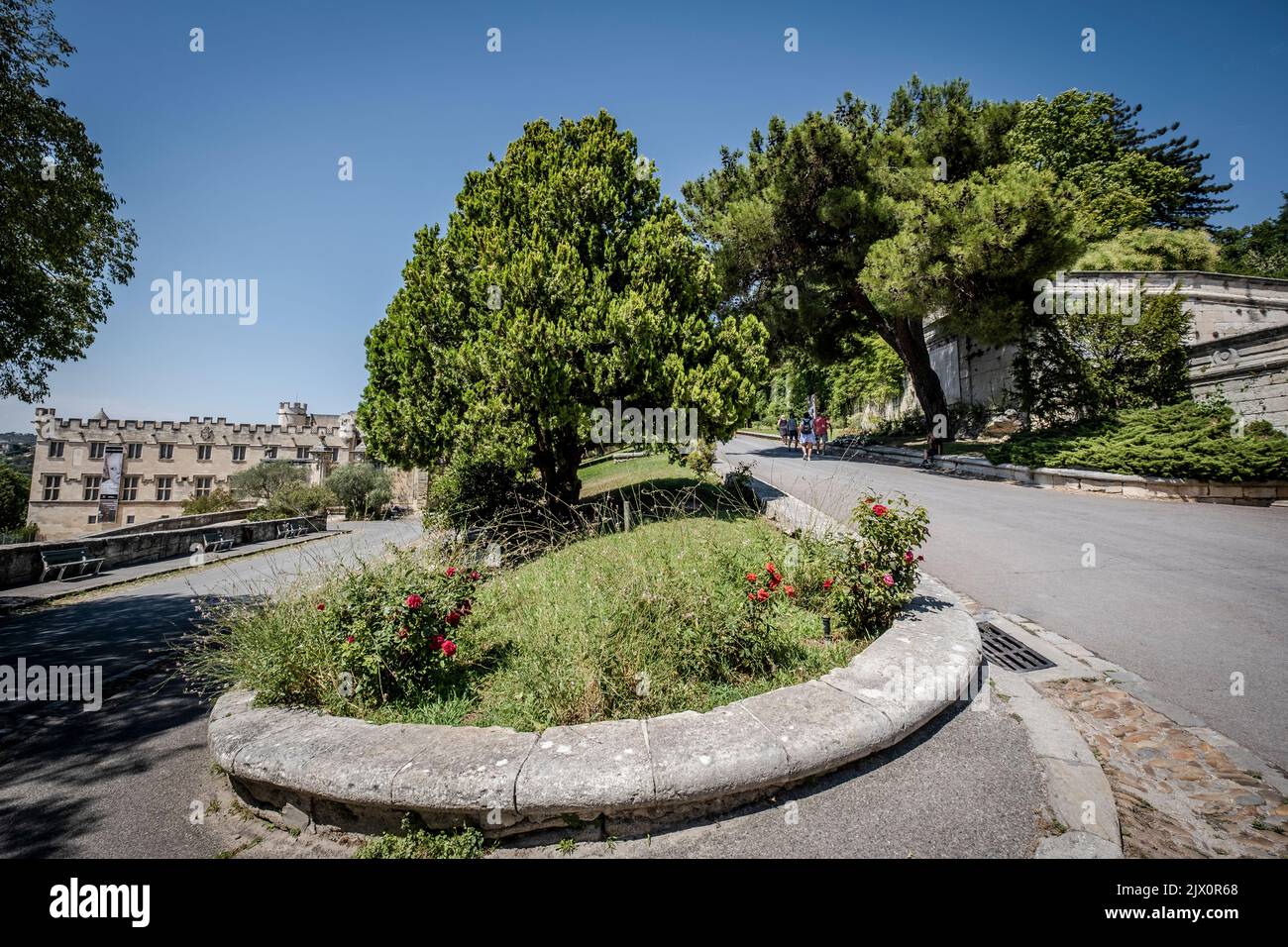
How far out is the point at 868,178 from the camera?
17297mm

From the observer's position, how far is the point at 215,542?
14.7 meters

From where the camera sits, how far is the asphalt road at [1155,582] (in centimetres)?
339

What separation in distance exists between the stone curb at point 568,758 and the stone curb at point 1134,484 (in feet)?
38.2

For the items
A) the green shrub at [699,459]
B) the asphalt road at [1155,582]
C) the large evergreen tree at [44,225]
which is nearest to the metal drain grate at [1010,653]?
the asphalt road at [1155,582]

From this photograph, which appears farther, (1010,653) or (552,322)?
(552,322)

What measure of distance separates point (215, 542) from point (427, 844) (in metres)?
17.0

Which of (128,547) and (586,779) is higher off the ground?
(586,779)

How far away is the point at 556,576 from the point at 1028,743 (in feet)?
13.1

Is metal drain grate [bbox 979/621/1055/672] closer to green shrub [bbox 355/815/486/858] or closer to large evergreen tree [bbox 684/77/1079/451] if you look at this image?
green shrub [bbox 355/815/486/858]

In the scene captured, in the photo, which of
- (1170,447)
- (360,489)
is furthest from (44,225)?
(1170,447)

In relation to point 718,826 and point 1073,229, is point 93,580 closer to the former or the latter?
point 718,826

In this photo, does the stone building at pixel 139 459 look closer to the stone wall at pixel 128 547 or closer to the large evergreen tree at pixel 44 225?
the stone wall at pixel 128 547

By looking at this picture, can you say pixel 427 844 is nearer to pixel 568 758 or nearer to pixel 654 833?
pixel 568 758

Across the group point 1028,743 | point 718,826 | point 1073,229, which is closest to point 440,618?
point 718,826
